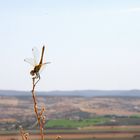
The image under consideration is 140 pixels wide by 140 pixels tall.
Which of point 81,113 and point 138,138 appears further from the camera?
point 81,113

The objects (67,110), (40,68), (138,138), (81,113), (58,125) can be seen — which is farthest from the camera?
(67,110)

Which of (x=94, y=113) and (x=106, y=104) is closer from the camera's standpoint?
(x=94, y=113)

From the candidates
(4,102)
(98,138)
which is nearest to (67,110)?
(4,102)

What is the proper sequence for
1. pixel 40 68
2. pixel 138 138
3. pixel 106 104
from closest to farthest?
pixel 40 68
pixel 138 138
pixel 106 104

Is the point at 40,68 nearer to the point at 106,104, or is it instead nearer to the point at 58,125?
the point at 58,125

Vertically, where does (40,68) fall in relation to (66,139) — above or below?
above

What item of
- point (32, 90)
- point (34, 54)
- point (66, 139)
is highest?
point (34, 54)

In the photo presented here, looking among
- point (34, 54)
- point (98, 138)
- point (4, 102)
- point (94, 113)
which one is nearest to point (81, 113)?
point (94, 113)

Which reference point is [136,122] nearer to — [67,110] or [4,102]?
[67,110]

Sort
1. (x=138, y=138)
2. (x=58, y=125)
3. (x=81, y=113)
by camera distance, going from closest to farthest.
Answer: (x=138, y=138) → (x=58, y=125) → (x=81, y=113)
